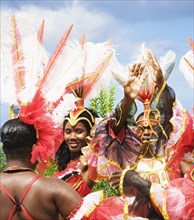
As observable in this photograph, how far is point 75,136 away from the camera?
19.7 ft

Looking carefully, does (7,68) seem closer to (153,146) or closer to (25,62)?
(25,62)

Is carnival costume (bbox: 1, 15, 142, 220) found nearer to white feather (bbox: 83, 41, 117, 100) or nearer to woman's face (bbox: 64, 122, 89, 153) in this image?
white feather (bbox: 83, 41, 117, 100)

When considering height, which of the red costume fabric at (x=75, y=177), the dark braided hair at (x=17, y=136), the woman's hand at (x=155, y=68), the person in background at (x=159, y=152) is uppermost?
the woman's hand at (x=155, y=68)

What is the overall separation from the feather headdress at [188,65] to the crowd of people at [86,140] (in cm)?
23

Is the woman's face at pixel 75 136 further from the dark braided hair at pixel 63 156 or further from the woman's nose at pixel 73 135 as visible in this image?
the dark braided hair at pixel 63 156

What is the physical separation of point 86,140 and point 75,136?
0.56 feet

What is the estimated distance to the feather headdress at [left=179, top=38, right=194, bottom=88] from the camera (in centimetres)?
540

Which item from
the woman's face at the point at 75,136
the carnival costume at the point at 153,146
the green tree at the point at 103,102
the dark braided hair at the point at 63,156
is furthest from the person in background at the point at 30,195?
the green tree at the point at 103,102

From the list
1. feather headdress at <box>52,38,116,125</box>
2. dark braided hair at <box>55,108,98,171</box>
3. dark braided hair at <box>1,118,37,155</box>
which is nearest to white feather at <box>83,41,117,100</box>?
feather headdress at <box>52,38,116,125</box>

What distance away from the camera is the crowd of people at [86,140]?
3537mm

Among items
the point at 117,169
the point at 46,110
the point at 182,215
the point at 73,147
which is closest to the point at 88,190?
the point at 73,147

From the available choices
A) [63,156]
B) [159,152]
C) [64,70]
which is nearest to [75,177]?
[63,156]

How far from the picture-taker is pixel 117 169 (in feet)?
15.7

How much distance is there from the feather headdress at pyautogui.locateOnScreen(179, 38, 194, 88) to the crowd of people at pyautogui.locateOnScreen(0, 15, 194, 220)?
23 cm
